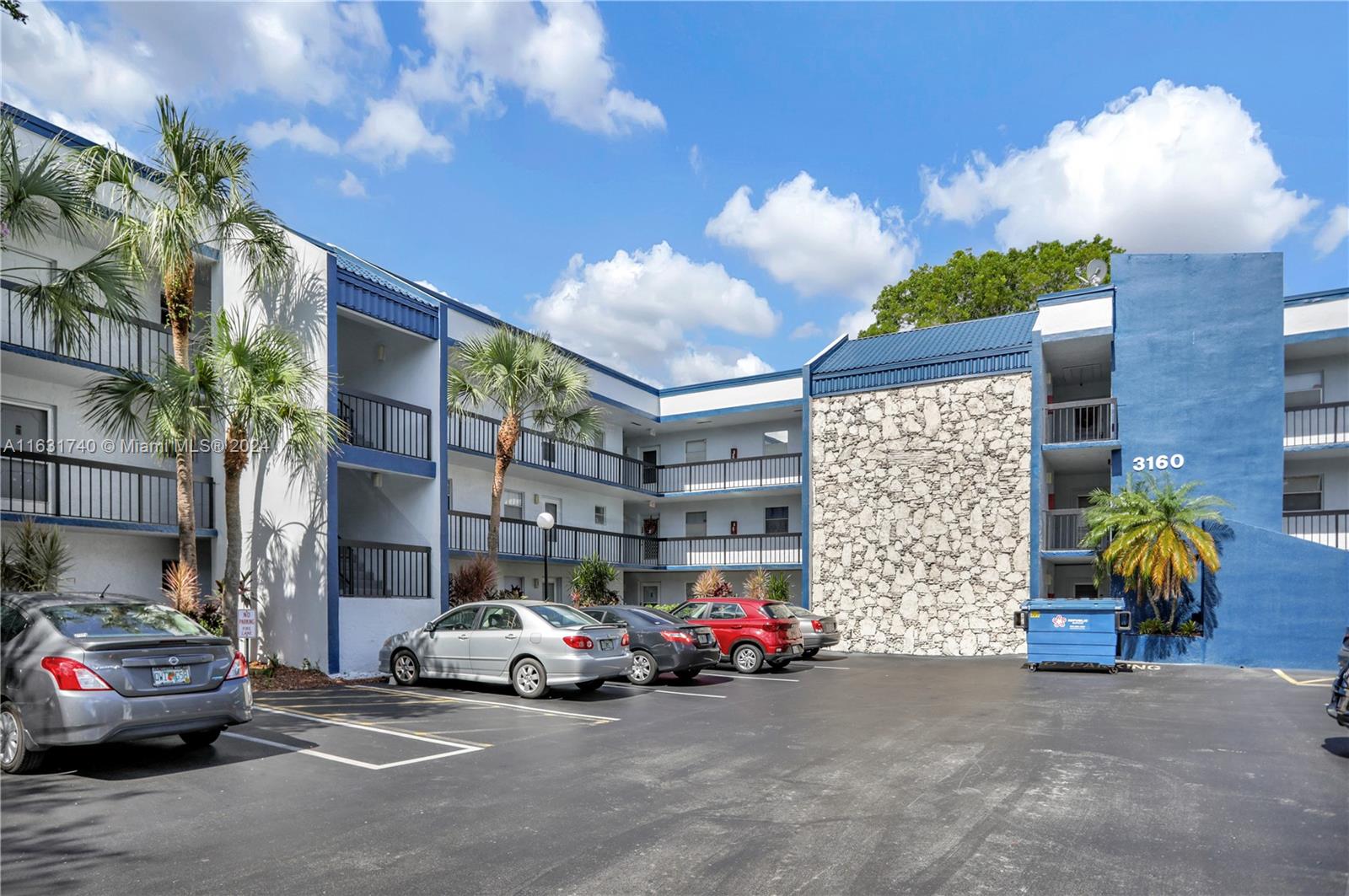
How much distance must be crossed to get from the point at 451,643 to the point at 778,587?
49.7 ft

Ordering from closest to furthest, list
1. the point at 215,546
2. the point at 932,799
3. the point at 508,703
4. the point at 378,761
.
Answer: the point at 932,799
the point at 378,761
the point at 508,703
the point at 215,546

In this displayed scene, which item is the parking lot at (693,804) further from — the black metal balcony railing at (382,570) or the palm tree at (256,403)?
the black metal balcony railing at (382,570)

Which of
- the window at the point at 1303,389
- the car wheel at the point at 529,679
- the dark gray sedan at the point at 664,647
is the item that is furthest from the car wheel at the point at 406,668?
the window at the point at 1303,389

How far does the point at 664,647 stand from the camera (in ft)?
54.1

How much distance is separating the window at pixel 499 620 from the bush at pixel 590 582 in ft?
34.7

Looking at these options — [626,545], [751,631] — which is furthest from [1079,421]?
[626,545]

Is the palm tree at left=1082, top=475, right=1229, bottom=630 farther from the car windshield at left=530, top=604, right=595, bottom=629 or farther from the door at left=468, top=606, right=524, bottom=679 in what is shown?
the door at left=468, top=606, right=524, bottom=679

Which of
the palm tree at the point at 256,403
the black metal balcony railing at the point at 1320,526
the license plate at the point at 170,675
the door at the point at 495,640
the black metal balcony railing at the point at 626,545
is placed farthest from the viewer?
the black metal balcony railing at the point at 1320,526

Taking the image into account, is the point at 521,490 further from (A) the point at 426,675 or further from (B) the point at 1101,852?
(B) the point at 1101,852

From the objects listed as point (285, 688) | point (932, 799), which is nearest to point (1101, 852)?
point (932, 799)

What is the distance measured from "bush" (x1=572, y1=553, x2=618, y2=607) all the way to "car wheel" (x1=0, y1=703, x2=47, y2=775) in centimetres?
1746

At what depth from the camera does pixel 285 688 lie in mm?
14953

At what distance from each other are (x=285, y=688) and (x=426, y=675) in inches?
86.1

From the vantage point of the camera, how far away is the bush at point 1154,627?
23.4 metres
